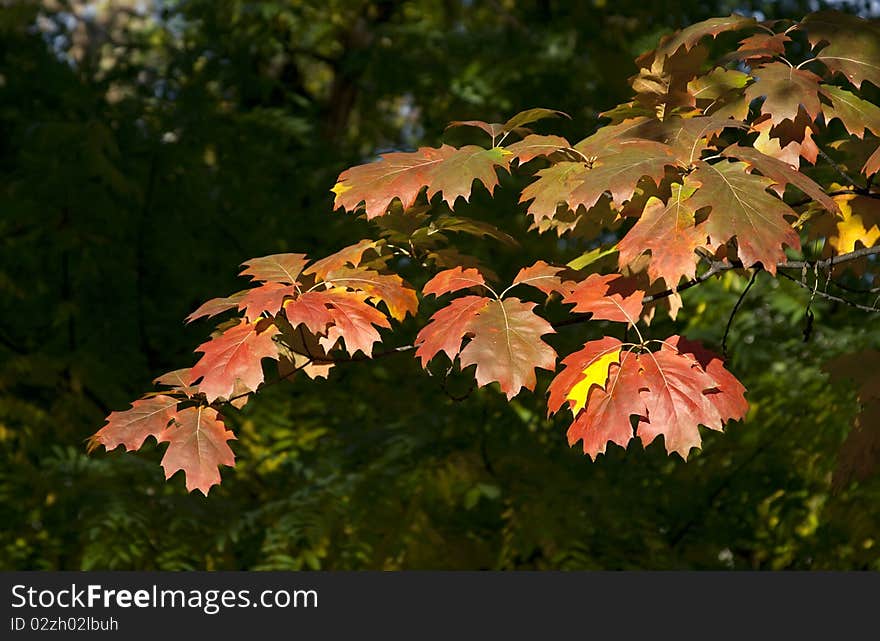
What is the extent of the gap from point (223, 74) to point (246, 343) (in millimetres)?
3932

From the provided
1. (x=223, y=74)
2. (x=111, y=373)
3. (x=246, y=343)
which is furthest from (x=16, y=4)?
(x=246, y=343)

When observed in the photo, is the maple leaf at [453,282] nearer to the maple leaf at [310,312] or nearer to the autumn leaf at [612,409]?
the maple leaf at [310,312]

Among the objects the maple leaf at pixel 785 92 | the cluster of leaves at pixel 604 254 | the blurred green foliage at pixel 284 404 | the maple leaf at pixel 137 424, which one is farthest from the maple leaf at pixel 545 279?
the blurred green foliage at pixel 284 404

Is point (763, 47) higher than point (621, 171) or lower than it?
higher

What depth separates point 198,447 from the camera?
2055 mm

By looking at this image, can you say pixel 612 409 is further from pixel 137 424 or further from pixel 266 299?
pixel 137 424

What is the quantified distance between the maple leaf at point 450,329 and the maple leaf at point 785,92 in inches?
24.4

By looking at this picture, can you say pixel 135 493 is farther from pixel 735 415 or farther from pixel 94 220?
pixel 735 415

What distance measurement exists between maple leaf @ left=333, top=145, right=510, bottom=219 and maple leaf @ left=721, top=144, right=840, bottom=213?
1.39 ft

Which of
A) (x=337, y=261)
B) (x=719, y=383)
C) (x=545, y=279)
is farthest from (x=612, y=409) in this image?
(x=337, y=261)

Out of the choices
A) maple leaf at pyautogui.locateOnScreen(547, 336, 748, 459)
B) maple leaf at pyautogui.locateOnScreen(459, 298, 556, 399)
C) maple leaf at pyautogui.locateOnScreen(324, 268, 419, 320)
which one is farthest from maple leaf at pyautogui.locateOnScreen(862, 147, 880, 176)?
maple leaf at pyautogui.locateOnScreen(324, 268, 419, 320)

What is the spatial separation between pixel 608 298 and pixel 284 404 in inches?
115

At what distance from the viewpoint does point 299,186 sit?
17.6 feet

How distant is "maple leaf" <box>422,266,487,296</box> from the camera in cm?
205
